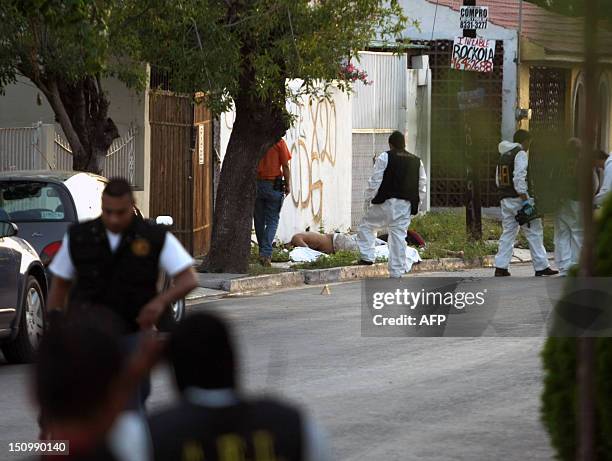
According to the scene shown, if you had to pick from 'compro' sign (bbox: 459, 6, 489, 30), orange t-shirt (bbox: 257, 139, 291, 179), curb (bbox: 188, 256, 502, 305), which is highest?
'compro' sign (bbox: 459, 6, 489, 30)

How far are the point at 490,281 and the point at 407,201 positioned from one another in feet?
4.94

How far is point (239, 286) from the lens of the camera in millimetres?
17453

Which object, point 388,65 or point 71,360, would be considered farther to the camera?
point 388,65

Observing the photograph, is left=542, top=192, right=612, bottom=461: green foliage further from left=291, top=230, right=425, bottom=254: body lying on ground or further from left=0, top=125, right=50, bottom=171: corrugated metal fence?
left=291, top=230, right=425, bottom=254: body lying on ground

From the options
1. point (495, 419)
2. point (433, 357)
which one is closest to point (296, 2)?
point (433, 357)

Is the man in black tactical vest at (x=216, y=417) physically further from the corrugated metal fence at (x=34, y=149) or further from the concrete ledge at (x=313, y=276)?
the corrugated metal fence at (x=34, y=149)

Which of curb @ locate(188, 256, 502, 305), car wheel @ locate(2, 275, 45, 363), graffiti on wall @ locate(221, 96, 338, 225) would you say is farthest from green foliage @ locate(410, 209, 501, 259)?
car wheel @ locate(2, 275, 45, 363)

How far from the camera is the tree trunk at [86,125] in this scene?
17.2 m

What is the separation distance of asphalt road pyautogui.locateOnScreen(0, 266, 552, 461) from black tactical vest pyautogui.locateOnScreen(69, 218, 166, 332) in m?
1.58

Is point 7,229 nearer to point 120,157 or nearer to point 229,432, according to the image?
point 229,432

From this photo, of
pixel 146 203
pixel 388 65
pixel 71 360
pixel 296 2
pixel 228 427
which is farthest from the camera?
pixel 388 65

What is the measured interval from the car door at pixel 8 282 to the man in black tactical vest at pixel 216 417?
24.7 ft

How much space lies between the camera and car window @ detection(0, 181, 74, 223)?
497 inches

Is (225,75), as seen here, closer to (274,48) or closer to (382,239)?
(274,48)
